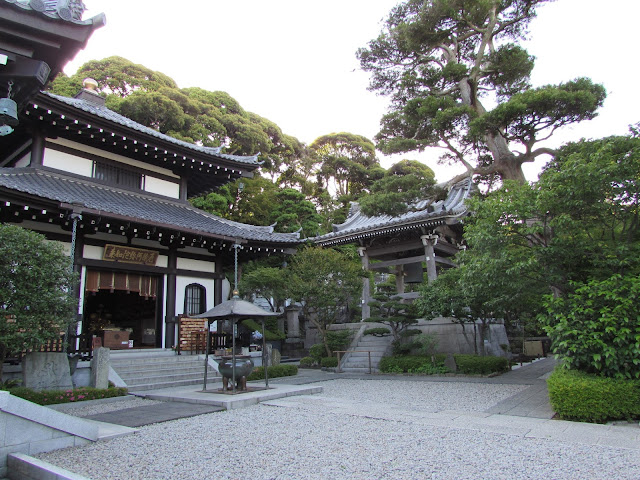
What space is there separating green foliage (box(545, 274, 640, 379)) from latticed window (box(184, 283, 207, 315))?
1075cm

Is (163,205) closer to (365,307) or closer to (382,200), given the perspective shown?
(382,200)

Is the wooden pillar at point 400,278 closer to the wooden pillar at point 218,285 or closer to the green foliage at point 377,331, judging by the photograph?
the green foliage at point 377,331

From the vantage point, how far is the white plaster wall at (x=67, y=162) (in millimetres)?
12258

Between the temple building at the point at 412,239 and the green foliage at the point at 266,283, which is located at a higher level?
the temple building at the point at 412,239

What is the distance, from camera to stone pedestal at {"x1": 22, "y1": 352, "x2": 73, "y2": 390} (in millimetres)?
8648

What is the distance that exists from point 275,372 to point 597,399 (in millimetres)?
8568

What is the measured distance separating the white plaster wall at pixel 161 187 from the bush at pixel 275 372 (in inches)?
285

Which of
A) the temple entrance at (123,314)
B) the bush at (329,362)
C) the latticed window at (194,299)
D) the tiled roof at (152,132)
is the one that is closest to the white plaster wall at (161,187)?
the tiled roof at (152,132)

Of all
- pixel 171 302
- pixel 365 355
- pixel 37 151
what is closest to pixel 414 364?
pixel 365 355

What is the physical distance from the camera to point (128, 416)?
23.3 ft

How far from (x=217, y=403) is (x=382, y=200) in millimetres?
8418

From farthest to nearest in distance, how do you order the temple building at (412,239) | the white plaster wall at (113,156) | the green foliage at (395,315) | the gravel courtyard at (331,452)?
the temple building at (412,239), the green foliage at (395,315), the white plaster wall at (113,156), the gravel courtyard at (331,452)

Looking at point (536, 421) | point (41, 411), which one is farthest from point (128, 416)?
point (536, 421)

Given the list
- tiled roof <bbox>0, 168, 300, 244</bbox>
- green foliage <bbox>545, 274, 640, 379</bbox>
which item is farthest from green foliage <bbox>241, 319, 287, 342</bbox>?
green foliage <bbox>545, 274, 640, 379</bbox>
